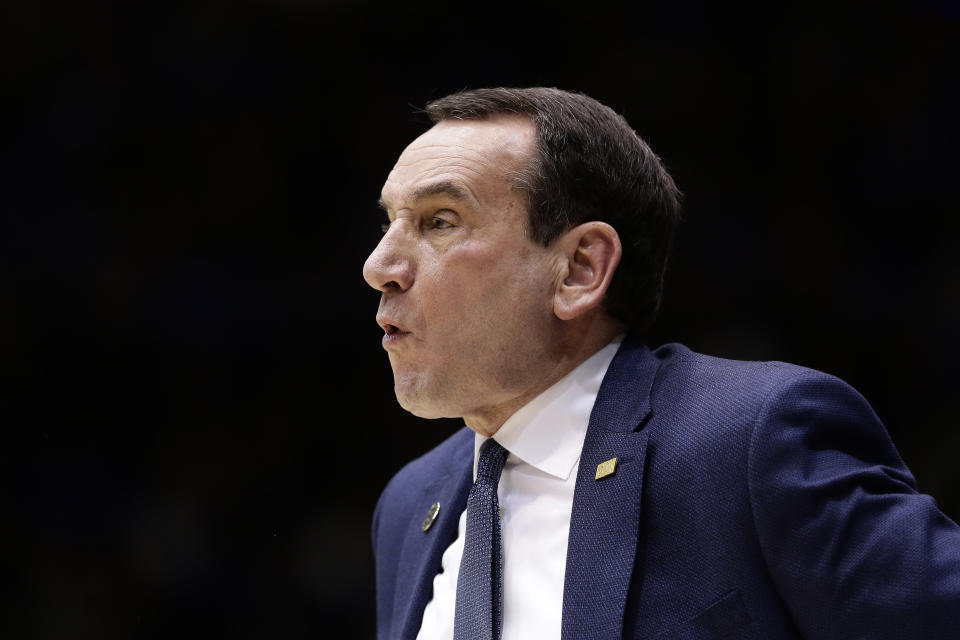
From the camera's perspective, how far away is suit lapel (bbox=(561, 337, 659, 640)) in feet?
4.63

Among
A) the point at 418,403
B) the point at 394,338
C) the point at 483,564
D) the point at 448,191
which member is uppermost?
the point at 448,191

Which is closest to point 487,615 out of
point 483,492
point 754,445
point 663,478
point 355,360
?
point 483,492

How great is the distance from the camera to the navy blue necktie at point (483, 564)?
155cm

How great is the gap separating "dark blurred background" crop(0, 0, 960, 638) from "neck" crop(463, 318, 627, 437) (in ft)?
4.51

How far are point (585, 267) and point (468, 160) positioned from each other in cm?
27

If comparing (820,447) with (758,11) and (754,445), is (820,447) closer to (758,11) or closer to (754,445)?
(754,445)

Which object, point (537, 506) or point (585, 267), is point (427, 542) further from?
point (585, 267)

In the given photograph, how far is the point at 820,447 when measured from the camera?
1.38 metres

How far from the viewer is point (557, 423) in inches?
65.9

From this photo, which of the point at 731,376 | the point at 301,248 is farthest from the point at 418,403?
the point at 301,248

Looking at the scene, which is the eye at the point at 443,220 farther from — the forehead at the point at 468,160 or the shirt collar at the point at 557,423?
the shirt collar at the point at 557,423

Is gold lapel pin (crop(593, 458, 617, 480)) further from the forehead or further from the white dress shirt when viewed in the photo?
the forehead

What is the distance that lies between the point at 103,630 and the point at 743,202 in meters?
2.30

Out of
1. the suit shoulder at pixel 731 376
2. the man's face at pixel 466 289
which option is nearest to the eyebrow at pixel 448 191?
the man's face at pixel 466 289
